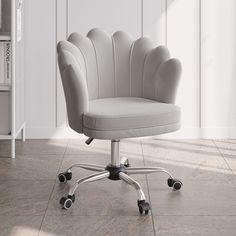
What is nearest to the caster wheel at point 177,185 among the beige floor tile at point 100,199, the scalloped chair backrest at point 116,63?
the beige floor tile at point 100,199

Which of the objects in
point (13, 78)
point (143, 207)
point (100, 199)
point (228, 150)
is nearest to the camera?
point (143, 207)

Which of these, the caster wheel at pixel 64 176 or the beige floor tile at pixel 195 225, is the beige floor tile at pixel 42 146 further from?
the beige floor tile at pixel 195 225

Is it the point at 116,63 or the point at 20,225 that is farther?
the point at 116,63

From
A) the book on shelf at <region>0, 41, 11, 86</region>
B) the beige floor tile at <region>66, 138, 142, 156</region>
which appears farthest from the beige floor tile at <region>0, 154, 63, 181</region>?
the book on shelf at <region>0, 41, 11, 86</region>

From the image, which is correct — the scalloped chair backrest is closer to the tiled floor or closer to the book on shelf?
the tiled floor

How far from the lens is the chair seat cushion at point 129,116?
2719 millimetres

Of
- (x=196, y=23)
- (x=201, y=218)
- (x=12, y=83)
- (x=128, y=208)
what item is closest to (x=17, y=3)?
(x=12, y=83)

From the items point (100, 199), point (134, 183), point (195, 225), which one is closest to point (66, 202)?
point (100, 199)

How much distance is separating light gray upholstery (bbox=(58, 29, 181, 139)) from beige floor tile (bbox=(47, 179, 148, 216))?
1.21 ft

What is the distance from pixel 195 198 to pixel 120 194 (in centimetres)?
41

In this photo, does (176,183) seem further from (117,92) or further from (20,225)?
(20,225)

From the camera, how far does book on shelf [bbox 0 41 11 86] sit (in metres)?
3.82

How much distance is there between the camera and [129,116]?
9.03ft

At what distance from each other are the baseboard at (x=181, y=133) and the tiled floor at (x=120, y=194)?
185 millimetres
